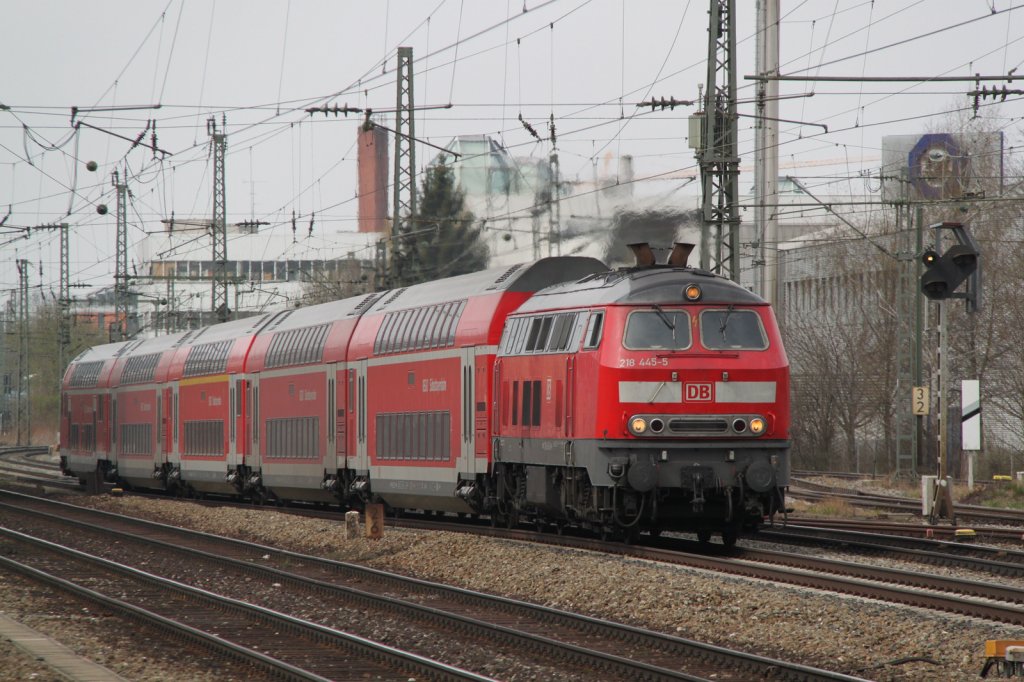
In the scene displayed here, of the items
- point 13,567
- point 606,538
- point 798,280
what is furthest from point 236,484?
point 798,280

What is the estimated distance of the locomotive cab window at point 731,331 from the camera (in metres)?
18.3

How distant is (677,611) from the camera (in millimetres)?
13859

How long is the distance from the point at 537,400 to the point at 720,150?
7.87 m

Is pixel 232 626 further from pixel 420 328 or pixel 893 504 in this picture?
pixel 893 504

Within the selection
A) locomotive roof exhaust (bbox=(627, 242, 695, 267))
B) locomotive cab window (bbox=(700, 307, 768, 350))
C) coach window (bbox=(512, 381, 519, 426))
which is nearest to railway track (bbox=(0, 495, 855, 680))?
coach window (bbox=(512, 381, 519, 426))

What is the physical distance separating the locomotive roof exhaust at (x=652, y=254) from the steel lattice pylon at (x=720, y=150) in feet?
15.7

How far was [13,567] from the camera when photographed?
20.4 m

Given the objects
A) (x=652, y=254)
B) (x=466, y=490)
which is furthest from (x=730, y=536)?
(x=466, y=490)

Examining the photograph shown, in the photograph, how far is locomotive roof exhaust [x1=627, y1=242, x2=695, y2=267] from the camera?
19594mm

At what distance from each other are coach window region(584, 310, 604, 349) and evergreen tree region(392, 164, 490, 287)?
905 inches

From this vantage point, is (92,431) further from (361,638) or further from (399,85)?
(361,638)

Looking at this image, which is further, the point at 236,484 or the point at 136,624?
the point at 236,484

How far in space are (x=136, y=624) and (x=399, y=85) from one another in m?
24.9

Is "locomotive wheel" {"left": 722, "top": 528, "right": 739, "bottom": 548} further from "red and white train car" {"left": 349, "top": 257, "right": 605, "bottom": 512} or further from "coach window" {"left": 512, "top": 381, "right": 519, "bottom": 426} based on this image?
"red and white train car" {"left": 349, "top": 257, "right": 605, "bottom": 512}
